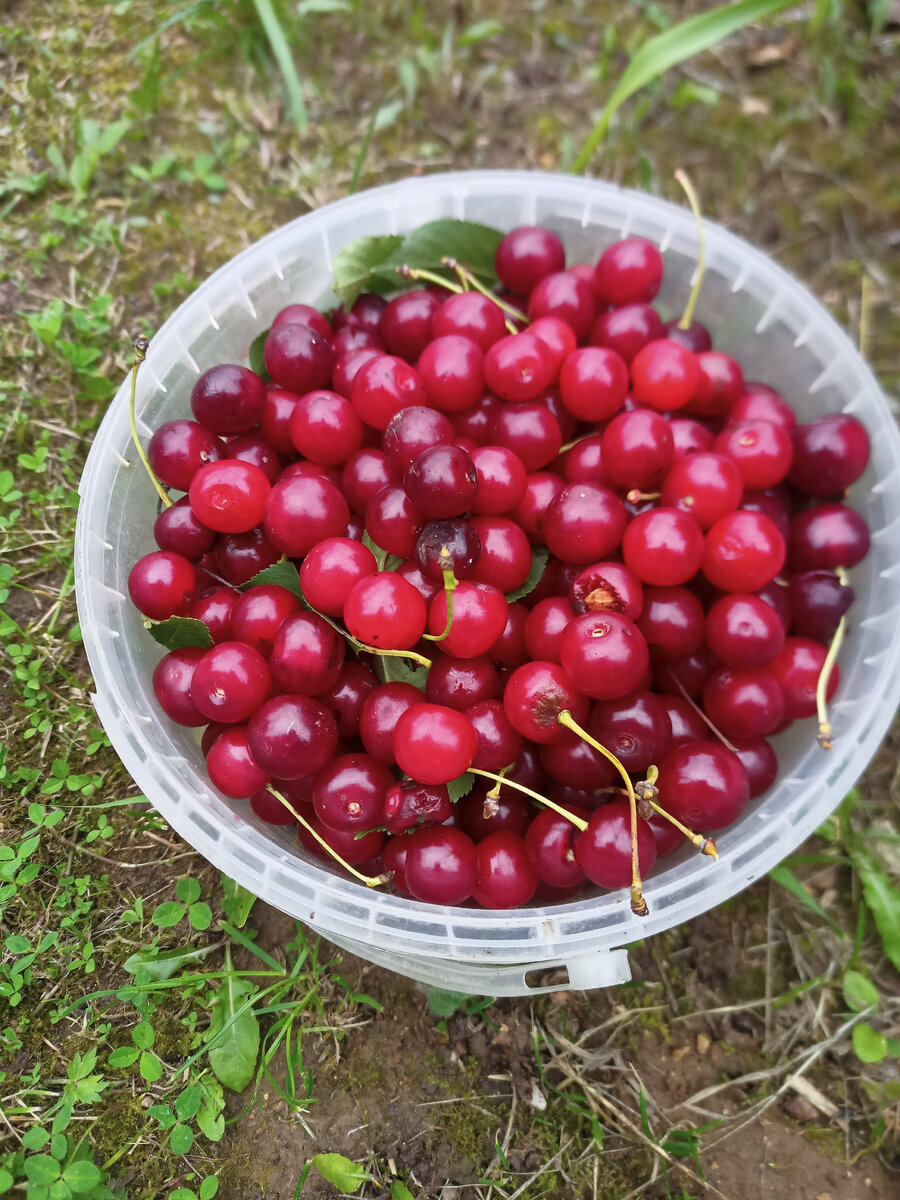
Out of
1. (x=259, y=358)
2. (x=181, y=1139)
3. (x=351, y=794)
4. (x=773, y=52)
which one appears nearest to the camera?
(x=351, y=794)

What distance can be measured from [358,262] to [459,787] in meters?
1.13

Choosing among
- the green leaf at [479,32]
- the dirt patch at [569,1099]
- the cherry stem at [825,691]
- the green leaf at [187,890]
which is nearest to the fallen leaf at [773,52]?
the green leaf at [479,32]

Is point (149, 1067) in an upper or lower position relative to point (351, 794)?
lower

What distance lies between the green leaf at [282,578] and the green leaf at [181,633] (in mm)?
134

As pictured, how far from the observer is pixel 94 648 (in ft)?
5.06

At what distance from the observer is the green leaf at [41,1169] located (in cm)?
146

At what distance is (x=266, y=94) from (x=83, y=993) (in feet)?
7.53

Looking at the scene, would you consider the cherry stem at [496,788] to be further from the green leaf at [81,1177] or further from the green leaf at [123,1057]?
the green leaf at [81,1177]

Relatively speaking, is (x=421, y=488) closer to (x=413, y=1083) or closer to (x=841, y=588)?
(x=841, y=588)

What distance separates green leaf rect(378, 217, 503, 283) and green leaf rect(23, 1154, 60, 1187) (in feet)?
6.01

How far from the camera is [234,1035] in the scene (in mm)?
1635

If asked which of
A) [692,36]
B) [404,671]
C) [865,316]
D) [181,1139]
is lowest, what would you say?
[181,1139]

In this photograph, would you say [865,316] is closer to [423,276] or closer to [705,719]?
[423,276]

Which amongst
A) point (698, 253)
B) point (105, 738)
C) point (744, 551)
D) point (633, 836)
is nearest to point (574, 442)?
point (744, 551)
